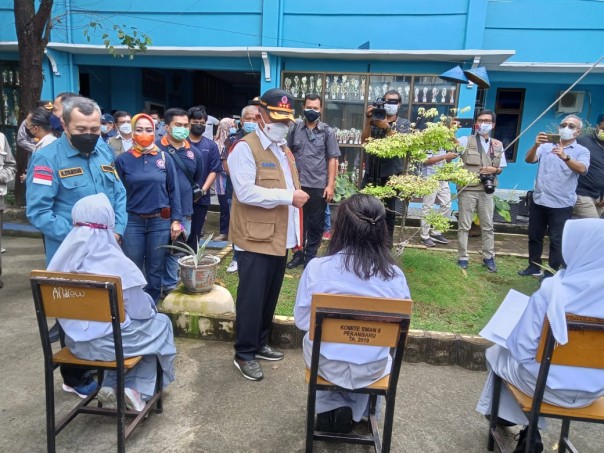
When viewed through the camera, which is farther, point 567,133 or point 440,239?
point 440,239

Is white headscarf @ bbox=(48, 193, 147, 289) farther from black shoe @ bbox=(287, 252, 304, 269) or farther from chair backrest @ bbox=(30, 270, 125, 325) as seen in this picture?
black shoe @ bbox=(287, 252, 304, 269)

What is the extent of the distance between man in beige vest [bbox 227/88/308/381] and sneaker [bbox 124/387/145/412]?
838 mm

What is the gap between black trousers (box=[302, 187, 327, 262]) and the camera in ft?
16.4

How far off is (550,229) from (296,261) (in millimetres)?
3051

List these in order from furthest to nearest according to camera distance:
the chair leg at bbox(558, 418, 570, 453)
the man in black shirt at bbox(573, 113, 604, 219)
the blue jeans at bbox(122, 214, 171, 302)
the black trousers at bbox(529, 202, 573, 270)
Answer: the man in black shirt at bbox(573, 113, 604, 219)
the black trousers at bbox(529, 202, 573, 270)
the blue jeans at bbox(122, 214, 171, 302)
the chair leg at bbox(558, 418, 570, 453)

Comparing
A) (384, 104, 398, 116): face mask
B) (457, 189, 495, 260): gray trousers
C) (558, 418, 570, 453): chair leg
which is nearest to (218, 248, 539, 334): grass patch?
(457, 189, 495, 260): gray trousers

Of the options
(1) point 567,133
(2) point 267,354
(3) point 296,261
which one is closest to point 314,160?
(3) point 296,261

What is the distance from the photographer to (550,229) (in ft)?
17.4

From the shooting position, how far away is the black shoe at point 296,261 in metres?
5.37

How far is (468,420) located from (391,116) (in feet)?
10.6

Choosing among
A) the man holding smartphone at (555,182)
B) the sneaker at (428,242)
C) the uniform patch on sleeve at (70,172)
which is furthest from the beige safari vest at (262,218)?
the sneaker at (428,242)

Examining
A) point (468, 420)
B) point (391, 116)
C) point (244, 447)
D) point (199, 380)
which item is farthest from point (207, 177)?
point (468, 420)

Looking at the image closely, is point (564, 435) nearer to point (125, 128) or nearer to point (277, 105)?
point (277, 105)

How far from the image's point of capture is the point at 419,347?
359 centimetres
